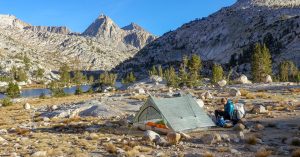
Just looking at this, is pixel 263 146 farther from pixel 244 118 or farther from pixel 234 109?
pixel 244 118

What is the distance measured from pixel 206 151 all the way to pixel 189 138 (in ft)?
12.6

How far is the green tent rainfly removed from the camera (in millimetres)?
26219

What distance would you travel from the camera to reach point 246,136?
2278cm

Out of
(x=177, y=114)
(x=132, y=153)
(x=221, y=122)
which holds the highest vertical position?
(x=177, y=114)

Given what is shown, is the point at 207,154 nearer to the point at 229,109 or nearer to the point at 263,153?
the point at 263,153

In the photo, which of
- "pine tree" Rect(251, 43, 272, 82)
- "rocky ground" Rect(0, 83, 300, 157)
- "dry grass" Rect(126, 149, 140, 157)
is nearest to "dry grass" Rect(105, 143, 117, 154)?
"rocky ground" Rect(0, 83, 300, 157)

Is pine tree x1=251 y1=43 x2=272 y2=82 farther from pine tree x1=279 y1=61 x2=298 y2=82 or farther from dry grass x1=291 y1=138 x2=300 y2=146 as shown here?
dry grass x1=291 y1=138 x2=300 y2=146

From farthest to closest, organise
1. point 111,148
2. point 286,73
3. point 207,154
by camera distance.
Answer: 1. point 286,73
2. point 111,148
3. point 207,154

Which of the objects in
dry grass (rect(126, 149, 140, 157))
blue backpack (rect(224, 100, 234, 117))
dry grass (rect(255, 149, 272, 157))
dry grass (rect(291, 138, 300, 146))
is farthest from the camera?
blue backpack (rect(224, 100, 234, 117))

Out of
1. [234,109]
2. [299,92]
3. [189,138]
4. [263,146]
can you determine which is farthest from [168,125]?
[299,92]

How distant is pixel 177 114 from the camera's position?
1058 inches

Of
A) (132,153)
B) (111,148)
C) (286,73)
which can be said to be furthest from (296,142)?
(286,73)

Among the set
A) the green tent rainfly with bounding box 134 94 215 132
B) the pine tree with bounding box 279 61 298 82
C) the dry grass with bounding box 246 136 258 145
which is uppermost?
the pine tree with bounding box 279 61 298 82

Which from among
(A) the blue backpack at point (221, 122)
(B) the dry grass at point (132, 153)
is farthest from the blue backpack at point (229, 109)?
(B) the dry grass at point (132, 153)
